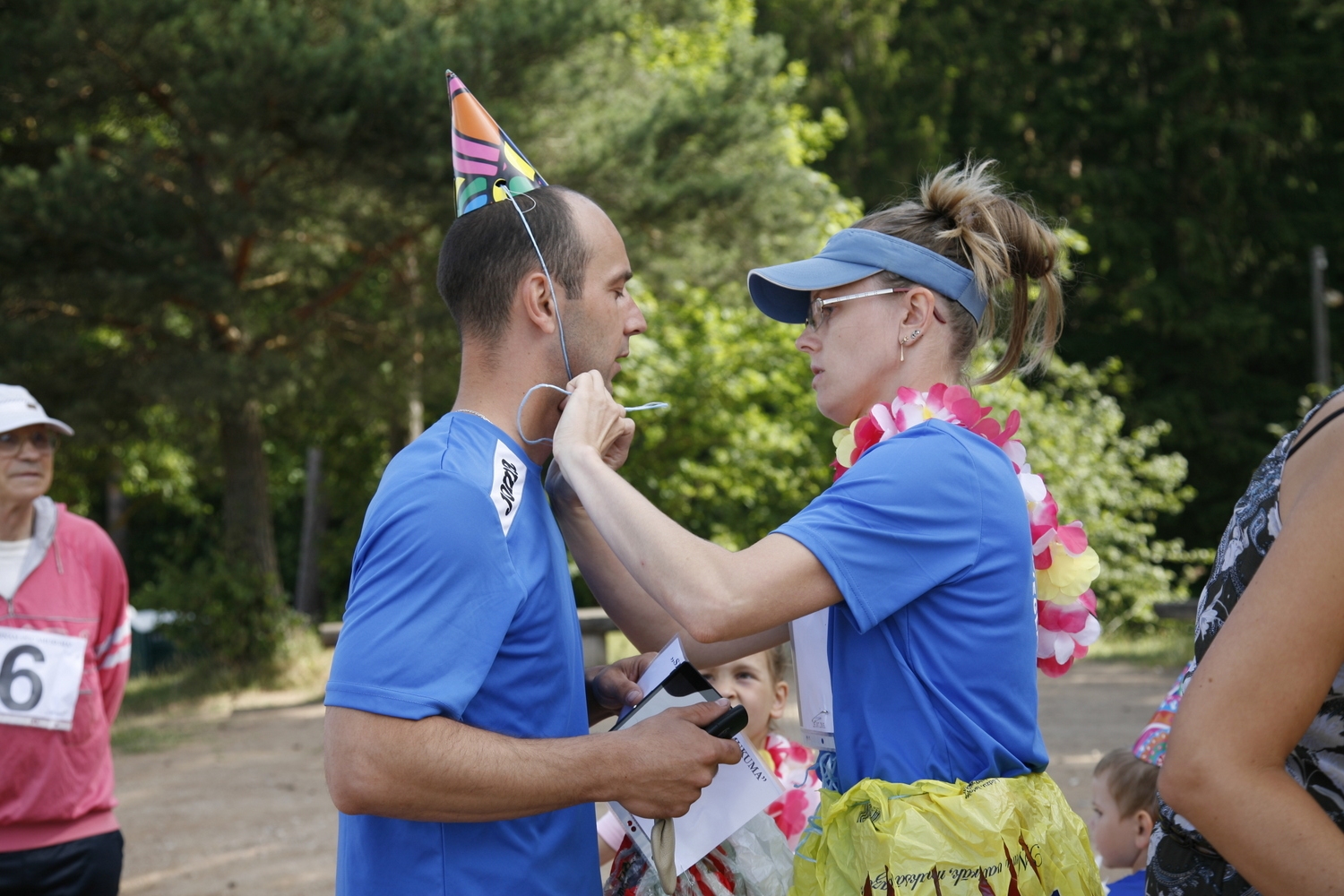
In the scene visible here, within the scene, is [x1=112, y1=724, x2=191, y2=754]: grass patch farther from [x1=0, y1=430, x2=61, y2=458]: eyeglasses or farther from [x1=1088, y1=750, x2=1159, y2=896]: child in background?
[x1=1088, y1=750, x2=1159, y2=896]: child in background

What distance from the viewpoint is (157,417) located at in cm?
1434

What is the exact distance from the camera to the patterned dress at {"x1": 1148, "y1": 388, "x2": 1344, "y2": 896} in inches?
54.7

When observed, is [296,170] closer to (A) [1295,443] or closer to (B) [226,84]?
(B) [226,84]

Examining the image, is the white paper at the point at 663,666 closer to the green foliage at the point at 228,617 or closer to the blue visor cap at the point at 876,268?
the blue visor cap at the point at 876,268

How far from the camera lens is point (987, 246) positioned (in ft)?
7.32

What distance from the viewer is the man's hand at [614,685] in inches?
91.4

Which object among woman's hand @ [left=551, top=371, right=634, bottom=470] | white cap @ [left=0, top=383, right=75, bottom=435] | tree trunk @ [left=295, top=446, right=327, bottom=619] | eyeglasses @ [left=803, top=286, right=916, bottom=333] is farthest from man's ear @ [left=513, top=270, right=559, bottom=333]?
tree trunk @ [left=295, top=446, right=327, bottom=619]

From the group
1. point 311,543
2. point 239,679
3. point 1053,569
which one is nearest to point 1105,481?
point 239,679

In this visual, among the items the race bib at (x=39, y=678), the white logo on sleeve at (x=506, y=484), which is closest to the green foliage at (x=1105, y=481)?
the race bib at (x=39, y=678)

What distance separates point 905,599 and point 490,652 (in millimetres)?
637

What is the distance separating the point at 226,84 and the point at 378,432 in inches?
361

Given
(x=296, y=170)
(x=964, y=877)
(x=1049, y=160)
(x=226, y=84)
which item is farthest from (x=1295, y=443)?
(x=1049, y=160)

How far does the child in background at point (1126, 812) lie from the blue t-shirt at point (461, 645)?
1976 mm

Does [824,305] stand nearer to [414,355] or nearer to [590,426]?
[590,426]
